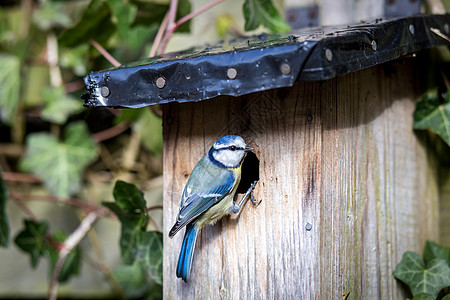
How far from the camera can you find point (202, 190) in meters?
1.64

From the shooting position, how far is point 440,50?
218cm

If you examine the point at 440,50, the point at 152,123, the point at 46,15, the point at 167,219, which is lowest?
the point at 167,219

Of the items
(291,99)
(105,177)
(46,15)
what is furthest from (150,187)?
(291,99)

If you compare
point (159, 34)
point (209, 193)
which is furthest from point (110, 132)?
point (209, 193)

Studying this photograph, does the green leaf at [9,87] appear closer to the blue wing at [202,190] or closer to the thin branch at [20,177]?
the thin branch at [20,177]

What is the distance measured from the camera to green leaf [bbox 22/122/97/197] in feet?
8.74

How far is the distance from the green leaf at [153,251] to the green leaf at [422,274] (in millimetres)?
879

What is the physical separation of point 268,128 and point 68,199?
5.31 ft

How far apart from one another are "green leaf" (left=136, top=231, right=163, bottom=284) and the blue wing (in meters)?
0.40

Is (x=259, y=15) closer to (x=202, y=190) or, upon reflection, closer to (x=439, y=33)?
(x=439, y=33)

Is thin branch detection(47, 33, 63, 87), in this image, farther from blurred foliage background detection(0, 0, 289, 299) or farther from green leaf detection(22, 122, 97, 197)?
green leaf detection(22, 122, 97, 197)

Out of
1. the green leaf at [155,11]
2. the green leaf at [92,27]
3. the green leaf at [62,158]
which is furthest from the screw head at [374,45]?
the green leaf at [62,158]

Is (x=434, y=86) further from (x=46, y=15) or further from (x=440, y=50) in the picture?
(x=46, y=15)

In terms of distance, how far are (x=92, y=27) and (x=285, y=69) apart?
1.25m
